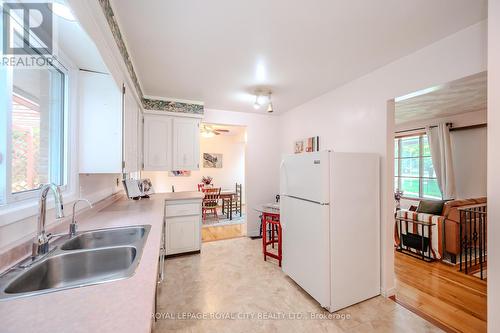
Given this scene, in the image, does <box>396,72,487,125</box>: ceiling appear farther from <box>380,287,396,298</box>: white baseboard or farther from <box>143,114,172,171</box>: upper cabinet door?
<box>143,114,172,171</box>: upper cabinet door

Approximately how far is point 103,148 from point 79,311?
1.31 metres

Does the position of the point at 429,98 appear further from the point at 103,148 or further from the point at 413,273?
the point at 103,148

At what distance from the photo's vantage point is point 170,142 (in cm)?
340

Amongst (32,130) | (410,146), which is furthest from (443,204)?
(32,130)

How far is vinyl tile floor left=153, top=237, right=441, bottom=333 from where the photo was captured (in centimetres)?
176

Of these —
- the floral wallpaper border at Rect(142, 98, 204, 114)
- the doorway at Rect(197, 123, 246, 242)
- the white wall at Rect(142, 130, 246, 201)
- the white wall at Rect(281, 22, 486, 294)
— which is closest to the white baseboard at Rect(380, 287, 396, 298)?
the white wall at Rect(281, 22, 486, 294)

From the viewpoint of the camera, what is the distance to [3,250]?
2.94 feet

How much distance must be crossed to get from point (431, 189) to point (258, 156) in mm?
3814

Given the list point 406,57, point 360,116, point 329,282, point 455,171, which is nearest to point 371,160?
point 360,116

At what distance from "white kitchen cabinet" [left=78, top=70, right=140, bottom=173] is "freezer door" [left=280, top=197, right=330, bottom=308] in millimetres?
1764

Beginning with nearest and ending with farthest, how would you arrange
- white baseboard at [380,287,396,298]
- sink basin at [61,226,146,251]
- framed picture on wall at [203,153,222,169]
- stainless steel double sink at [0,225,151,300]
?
1. stainless steel double sink at [0,225,151,300]
2. sink basin at [61,226,146,251]
3. white baseboard at [380,287,396,298]
4. framed picture on wall at [203,153,222,169]

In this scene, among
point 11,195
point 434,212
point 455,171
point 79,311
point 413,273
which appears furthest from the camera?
point 455,171

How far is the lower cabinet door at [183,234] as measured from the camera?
3014 mm

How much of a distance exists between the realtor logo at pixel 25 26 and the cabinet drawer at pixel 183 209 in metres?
2.20
